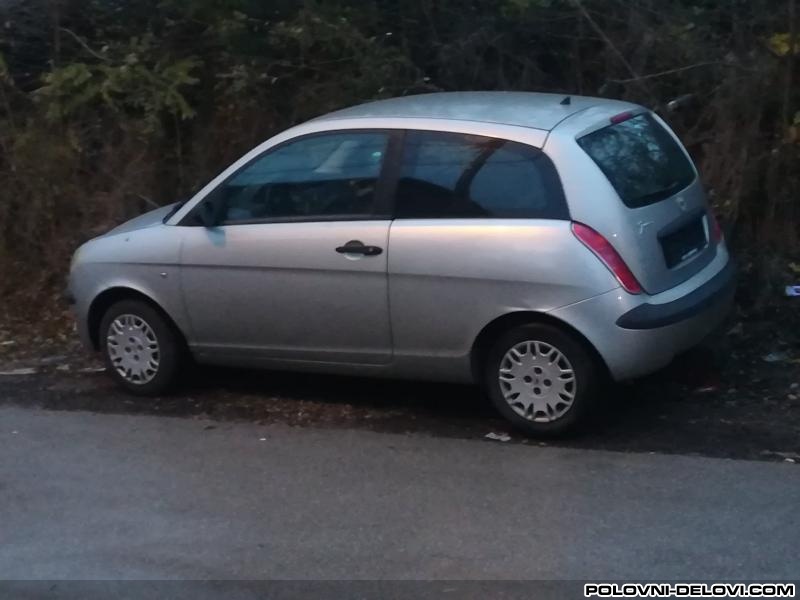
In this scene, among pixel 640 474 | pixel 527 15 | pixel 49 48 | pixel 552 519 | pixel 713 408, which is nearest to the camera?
pixel 552 519

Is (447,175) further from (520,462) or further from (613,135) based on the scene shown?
(520,462)

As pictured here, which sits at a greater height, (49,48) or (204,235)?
(49,48)

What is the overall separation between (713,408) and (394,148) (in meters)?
2.43

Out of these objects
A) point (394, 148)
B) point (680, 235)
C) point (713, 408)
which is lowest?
point (713, 408)

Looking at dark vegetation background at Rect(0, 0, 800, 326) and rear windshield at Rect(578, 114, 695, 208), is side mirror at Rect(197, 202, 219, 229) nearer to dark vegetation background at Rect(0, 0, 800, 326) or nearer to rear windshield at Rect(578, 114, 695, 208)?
rear windshield at Rect(578, 114, 695, 208)

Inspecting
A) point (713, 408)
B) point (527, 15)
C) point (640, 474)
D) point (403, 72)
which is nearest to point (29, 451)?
point (640, 474)

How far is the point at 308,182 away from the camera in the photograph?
773 cm

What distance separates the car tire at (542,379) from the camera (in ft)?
23.1

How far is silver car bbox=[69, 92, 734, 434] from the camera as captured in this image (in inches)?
273

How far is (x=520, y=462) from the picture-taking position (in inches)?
275

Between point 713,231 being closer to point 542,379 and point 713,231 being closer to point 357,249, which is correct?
point 542,379

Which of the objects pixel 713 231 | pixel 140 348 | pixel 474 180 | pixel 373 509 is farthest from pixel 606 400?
pixel 140 348

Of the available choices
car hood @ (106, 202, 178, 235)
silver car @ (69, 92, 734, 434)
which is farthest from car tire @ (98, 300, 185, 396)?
car hood @ (106, 202, 178, 235)

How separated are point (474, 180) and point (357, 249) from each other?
77 centimetres
